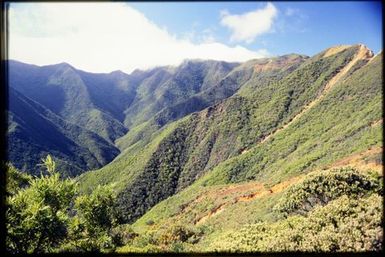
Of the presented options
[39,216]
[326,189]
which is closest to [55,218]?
[39,216]

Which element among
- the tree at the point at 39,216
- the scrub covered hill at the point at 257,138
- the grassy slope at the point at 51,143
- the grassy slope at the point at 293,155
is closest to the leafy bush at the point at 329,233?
the tree at the point at 39,216

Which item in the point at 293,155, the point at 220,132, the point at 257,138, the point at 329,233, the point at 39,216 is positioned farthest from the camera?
the point at 220,132

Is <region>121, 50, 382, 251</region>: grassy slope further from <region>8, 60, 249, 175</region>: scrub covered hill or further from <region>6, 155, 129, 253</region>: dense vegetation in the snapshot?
<region>8, 60, 249, 175</region>: scrub covered hill

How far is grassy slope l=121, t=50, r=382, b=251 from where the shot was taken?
2395 centimetres

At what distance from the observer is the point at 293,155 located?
32.4m

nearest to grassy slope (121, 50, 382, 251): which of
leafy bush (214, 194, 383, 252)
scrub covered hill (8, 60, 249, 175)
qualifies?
leafy bush (214, 194, 383, 252)

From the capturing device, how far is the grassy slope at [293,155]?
23953 mm

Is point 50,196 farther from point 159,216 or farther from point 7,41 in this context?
point 159,216

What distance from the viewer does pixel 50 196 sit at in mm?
8742

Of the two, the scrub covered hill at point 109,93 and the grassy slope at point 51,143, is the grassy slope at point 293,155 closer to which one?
the grassy slope at point 51,143

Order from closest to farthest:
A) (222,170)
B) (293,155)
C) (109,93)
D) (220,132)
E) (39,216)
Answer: (39,216) → (293,155) → (222,170) → (220,132) → (109,93)

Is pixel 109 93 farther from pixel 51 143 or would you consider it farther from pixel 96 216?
pixel 96 216

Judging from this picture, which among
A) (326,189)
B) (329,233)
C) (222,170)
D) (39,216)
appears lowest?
(222,170)

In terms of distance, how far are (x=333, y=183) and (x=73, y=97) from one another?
121m
